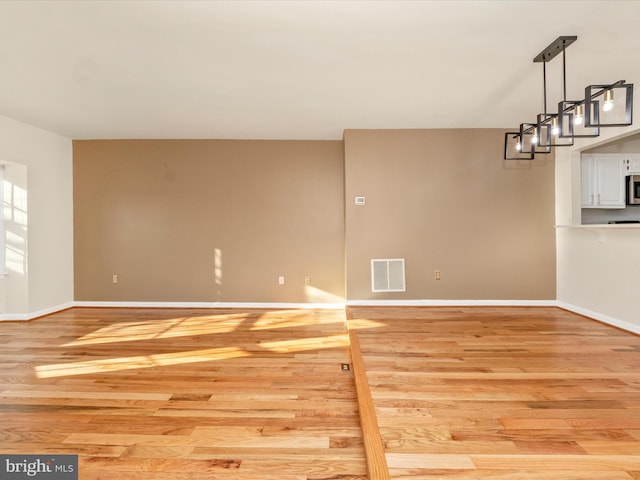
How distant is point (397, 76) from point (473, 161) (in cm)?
235

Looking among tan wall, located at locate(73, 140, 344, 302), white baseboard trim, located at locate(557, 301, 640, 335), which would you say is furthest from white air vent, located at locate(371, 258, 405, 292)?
white baseboard trim, located at locate(557, 301, 640, 335)

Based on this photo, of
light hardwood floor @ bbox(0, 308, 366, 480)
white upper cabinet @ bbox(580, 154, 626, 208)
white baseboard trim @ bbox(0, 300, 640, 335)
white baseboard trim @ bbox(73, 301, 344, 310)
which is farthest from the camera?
white baseboard trim @ bbox(73, 301, 344, 310)

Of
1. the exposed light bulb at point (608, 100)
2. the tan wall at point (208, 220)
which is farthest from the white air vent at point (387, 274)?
the exposed light bulb at point (608, 100)

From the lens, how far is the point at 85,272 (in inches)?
221

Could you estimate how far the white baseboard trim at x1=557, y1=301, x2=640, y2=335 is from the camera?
3791mm

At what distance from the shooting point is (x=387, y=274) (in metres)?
5.13

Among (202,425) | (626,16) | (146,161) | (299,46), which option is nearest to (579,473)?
(202,425)

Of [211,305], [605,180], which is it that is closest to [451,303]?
[605,180]

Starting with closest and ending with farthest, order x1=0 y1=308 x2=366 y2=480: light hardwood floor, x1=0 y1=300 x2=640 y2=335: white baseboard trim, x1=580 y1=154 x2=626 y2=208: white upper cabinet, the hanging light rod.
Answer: x1=0 y1=308 x2=366 y2=480: light hardwood floor
the hanging light rod
x1=0 y1=300 x2=640 y2=335: white baseboard trim
x1=580 y1=154 x2=626 y2=208: white upper cabinet

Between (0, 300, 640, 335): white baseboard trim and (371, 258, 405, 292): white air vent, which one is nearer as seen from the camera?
(0, 300, 640, 335): white baseboard trim

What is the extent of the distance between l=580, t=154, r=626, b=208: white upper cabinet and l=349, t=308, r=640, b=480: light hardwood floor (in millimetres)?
1754

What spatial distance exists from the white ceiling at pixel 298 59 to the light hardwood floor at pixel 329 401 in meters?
2.57

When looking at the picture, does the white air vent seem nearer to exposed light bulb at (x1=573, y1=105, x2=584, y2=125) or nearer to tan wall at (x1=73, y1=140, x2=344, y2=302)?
tan wall at (x1=73, y1=140, x2=344, y2=302)

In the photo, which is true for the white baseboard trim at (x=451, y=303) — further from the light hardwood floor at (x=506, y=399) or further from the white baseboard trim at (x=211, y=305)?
the light hardwood floor at (x=506, y=399)
